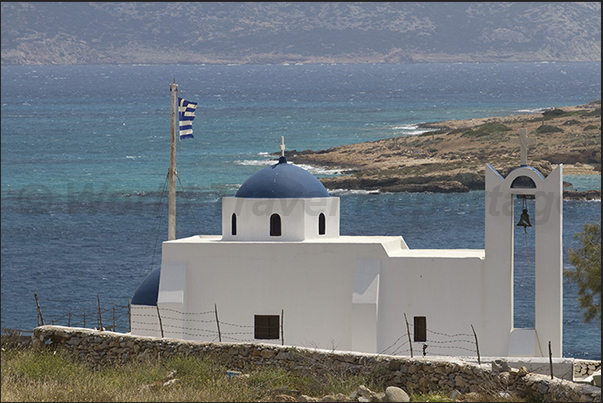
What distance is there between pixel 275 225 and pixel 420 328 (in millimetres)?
4427

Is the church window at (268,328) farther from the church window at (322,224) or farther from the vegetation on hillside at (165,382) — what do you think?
the vegetation on hillside at (165,382)

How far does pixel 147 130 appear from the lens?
138 m

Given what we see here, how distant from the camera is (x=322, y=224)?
1088 inches

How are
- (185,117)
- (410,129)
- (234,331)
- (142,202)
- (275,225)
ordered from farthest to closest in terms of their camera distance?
(410,129) < (142,202) < (185,117) < (275,225) < (234,331)

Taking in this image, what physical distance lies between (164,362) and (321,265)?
4874 millimetres

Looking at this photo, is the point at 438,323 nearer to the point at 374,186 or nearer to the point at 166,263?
the point at 166,263

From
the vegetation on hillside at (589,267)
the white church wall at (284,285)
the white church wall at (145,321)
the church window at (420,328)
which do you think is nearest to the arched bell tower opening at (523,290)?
the vegetation on hillside at (589,267)

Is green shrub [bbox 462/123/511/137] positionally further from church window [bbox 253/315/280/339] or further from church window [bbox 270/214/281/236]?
church window [bbox 253/315/280/339]

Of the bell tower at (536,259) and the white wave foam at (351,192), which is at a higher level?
Result: the white wave foam at (351,192)

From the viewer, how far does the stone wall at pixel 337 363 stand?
20.2 metres

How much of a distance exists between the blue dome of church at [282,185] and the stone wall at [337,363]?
534cm

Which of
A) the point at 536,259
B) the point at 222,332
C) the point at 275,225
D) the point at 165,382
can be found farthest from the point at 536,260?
the point at 165,382

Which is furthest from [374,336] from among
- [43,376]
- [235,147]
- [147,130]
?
[147,130]

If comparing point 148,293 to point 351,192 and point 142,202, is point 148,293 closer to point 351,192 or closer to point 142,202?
point 142,202
